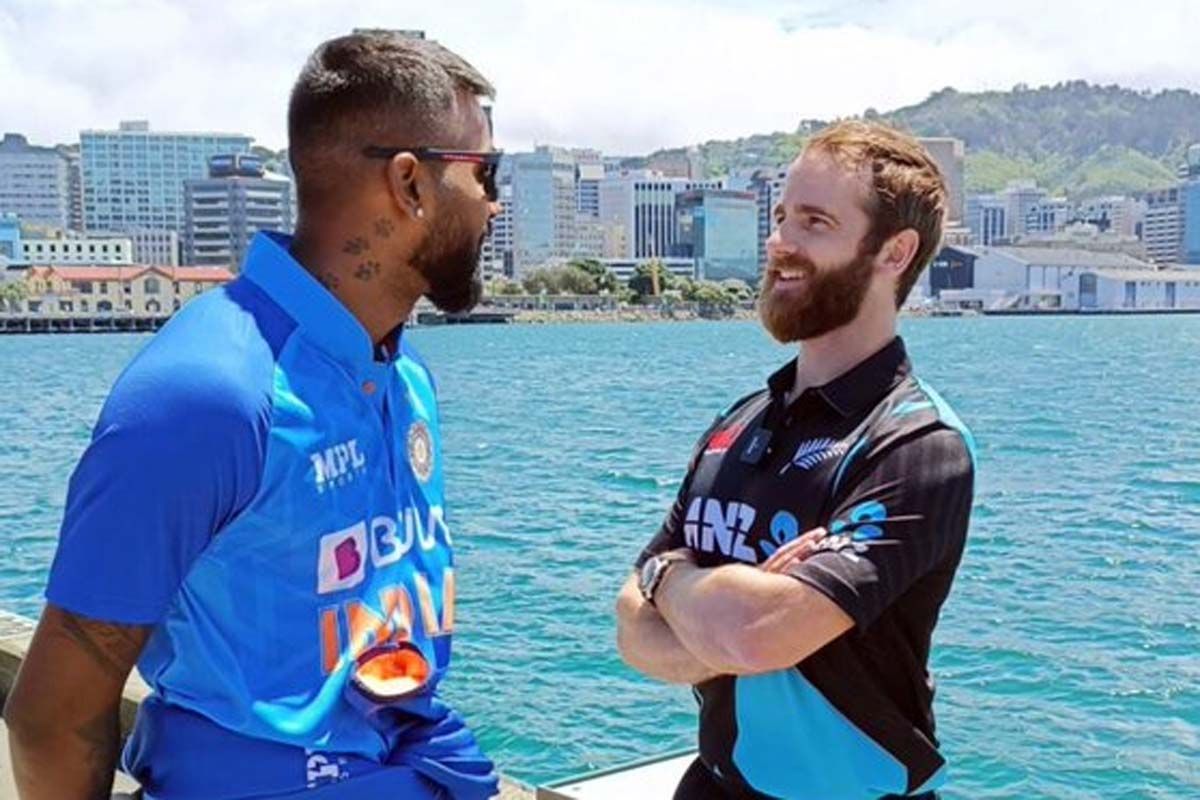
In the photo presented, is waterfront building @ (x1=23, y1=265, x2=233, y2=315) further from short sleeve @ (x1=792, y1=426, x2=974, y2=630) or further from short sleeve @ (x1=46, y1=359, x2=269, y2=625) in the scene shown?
short sleeve @ (x1=46, y1=359, x2=269, y2=625)

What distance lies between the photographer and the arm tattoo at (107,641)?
191cm

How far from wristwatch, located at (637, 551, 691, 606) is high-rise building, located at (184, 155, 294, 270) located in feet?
A: 559

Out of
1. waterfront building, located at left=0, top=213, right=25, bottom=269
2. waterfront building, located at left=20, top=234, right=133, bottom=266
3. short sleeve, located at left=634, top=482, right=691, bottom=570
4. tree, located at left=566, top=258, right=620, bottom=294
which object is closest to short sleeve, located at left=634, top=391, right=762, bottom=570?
short sleeve, located at left=634, top=482, right=691, bottom=570

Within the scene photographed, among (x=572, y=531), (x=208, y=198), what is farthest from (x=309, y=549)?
(x=208, y=198)

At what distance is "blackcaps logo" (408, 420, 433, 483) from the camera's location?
230cm

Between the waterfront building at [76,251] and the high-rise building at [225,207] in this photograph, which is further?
the high-rise building at [225,207]

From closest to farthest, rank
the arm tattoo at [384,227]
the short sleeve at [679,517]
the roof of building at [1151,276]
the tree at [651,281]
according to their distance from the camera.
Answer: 1. the arm tattoo at [384,227]
2. the short sleeve at [679,517]
3. the tree at [651,281]
4. the roof of building at [1151,276]

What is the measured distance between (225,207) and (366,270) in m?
186

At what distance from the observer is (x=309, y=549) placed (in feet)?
6.63

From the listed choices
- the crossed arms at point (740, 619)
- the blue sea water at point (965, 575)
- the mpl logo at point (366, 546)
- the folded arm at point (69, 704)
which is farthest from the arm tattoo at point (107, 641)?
the blue sea water at point (965, 575)

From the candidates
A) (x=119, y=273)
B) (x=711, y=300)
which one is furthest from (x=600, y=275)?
(x=119, y=273)

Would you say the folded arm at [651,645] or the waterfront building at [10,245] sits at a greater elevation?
the waterfront building at [10,245]

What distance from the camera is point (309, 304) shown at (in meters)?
2.10

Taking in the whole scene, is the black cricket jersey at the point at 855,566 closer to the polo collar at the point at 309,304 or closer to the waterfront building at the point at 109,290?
the polo collar at the point at 309,304
